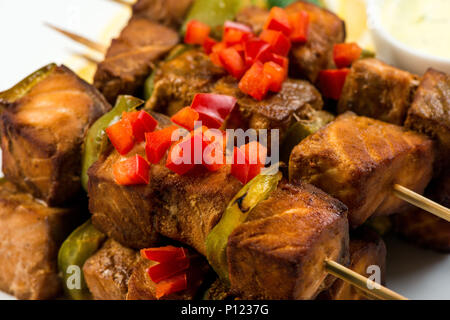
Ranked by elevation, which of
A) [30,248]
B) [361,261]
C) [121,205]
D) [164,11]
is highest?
[164,11]

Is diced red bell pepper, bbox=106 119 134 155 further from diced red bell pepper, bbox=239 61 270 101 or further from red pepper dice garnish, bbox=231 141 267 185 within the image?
diced red bell pepper, bbox=239 61 270 101

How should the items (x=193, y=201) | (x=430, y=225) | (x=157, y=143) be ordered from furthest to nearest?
(x=430, y=225) < (x=157, y=143) < (x=193, y=201)

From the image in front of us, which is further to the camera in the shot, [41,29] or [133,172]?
[41,29]

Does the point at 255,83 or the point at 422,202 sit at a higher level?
the point at 255,83

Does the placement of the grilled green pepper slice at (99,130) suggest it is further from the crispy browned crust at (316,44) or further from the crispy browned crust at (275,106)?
the crispy browned crust at (316,44)

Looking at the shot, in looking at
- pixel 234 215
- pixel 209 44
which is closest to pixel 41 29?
pixel 209 44

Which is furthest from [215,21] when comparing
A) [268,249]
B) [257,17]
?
[268,249]

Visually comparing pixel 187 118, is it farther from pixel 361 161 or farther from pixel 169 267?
pixel 361 161
